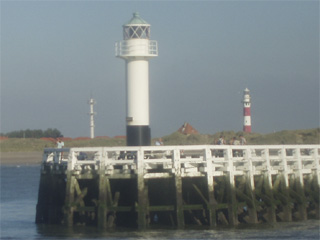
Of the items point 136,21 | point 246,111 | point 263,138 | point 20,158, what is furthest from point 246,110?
point 136,21

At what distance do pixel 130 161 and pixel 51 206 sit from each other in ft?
13.3

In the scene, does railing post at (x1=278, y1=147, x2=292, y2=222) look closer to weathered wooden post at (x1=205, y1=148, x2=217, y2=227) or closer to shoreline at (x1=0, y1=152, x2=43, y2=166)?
weathered wooden post at (x1=205, y1=148, x2=217, y2=227)

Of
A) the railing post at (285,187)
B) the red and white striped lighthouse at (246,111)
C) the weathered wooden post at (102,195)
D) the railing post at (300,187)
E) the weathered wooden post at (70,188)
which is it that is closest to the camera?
the weathered wooden post at (102,195)

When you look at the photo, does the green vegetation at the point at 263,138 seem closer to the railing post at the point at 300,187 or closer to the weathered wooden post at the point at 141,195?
the railing post at the point at 300,187

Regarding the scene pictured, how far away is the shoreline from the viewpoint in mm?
77188

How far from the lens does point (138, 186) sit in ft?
71.5

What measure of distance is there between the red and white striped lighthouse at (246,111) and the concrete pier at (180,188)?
3747cm

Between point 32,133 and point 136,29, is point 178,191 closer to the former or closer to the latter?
point 136,29

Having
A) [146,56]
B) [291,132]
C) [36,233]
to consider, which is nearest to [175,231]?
[36,233]

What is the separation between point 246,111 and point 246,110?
147 millimetres

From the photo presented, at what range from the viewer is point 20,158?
259 ft

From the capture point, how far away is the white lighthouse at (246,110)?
62431 millimetres

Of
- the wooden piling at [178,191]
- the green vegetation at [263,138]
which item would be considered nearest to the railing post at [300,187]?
the wooden piling at [178,191]

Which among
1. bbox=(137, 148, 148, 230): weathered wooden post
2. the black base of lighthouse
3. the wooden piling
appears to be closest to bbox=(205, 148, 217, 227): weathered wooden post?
the wooden piling
